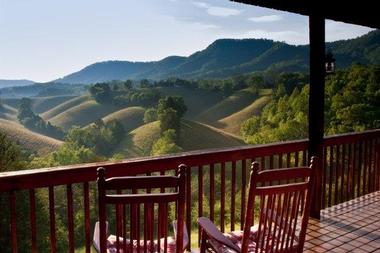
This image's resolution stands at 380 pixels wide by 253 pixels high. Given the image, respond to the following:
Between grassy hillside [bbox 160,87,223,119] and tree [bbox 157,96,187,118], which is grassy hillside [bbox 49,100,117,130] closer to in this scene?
grassy hillside [bbox 160,87,223,119]

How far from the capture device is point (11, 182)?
222cm

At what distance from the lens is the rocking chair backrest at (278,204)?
190 cm

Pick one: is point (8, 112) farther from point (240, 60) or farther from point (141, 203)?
point (141, 203)

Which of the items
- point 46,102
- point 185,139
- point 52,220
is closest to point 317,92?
point 52,220

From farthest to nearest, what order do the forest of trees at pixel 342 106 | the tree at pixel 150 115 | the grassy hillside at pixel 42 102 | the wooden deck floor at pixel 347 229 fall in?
the grassy hillside at pixel 42 102 < the tree at pixel 150 115 < the forest of trees at pixel 342 106 < the wooden deck floor at pixel 347 229

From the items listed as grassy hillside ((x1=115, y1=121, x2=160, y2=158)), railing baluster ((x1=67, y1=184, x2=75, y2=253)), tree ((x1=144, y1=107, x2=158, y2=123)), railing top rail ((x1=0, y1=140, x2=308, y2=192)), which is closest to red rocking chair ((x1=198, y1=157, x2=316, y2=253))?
railing top rail ((x1=0, y1=140, x2=308, y2=192))

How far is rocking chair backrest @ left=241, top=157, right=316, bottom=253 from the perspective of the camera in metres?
1.90

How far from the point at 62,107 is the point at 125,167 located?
82.7 meters

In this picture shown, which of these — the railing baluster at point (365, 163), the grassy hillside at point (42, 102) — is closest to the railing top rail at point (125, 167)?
the railing baluster at point (365, 163)

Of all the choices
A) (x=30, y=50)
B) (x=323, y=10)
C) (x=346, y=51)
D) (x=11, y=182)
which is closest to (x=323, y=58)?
(x=323, y=10)

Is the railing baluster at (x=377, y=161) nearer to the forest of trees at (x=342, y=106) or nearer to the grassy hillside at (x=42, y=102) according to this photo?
the forest of trees at (x=342, y=106)

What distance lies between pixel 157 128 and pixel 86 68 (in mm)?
84045

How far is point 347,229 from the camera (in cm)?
362

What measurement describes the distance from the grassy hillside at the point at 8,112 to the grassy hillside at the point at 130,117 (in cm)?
2450
